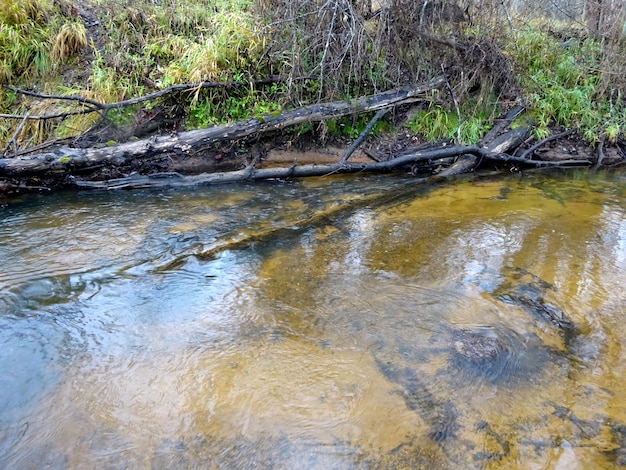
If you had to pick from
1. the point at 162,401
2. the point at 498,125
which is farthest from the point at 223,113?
the point at 162,401

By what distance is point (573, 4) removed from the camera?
8.64 metres

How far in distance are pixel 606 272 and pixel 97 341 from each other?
385cm

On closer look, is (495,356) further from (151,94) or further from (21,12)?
(21,12)

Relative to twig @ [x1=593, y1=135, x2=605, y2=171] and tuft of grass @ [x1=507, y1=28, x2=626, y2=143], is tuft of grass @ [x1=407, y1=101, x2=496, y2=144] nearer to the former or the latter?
tuft of grass @ [x1=507, y1=28, x2=626, y2=143]

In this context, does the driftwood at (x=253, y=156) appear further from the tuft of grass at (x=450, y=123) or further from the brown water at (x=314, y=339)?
the brown water at (x=314, y=339)

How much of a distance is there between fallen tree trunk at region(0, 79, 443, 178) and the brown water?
2.54 ft

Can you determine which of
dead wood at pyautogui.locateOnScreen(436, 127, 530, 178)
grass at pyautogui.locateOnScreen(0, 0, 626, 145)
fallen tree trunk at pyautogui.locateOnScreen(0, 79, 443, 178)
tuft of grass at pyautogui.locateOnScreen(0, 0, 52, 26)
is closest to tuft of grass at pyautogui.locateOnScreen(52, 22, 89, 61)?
grass at pyautogui.locateOnScreen(0, 0, 626, 145)

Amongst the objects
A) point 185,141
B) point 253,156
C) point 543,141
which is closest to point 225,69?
point 253,156

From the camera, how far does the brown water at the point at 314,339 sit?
7.27 feet

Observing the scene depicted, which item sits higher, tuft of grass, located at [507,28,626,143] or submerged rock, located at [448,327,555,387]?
tuft of grass, located at [507,28,626,143]

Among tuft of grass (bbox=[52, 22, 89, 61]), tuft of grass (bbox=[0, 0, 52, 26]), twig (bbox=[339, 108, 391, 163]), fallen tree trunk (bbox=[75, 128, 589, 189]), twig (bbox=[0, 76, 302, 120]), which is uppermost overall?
tuft of grass (bbox=[0, 0, 52, 26])

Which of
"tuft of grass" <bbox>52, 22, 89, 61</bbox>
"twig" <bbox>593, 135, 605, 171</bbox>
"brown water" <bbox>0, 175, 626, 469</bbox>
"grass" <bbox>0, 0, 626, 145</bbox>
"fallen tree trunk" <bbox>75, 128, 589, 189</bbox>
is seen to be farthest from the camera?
"tuft of grass" <bbox>52, 22, 89, 61</bbox>

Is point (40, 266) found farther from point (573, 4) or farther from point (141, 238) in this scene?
point (573, 4)

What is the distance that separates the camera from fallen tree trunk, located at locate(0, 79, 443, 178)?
552 cm
